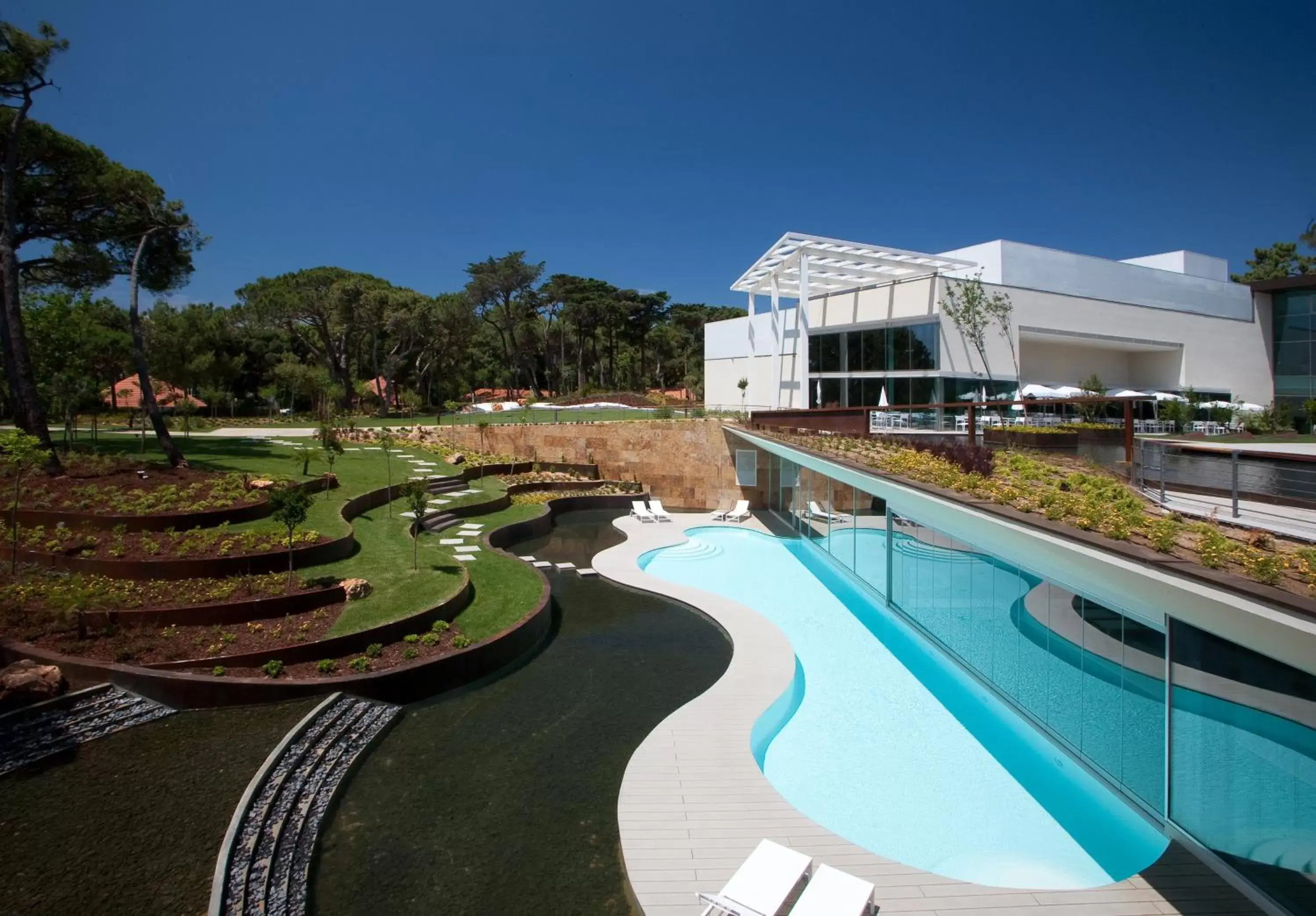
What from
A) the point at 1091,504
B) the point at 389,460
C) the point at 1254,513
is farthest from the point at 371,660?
the point at 389,460

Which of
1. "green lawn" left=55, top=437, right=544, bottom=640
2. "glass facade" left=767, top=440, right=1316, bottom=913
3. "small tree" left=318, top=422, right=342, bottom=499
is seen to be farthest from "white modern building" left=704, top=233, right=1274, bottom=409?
"glass facade" left=767, top=440, right=1316, bottom=913

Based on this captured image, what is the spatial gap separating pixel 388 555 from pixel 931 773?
10.7m

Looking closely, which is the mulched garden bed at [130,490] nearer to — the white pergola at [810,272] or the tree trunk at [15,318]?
the tree trunk at [15,318]

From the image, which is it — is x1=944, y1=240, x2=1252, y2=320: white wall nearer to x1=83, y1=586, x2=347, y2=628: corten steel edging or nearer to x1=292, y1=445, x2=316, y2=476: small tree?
x1=292, y1=445, x2=316, y2=476: small tree

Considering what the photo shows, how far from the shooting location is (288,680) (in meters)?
8.45

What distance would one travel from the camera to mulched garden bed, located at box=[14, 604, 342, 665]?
329 inches

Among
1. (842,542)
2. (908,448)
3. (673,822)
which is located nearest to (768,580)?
(842,542)

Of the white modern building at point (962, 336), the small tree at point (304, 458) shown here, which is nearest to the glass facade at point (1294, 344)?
the white modern building at point (962, 336)

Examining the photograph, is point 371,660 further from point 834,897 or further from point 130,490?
point 130,490

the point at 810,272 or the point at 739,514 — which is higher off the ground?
the point at 810,272

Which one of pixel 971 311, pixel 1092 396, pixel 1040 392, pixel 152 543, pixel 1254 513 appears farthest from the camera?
pixel 971 311

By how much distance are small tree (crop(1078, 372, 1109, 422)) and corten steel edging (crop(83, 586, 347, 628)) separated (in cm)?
1311

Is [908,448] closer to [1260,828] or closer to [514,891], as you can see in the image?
[1260,828]

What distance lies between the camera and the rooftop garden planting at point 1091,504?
424 cm
